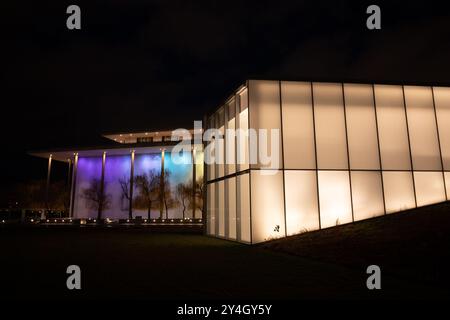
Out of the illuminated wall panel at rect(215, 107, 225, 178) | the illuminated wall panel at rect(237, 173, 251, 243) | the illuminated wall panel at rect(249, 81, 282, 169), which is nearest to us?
the illuminated wall panel at rect(237, 173, 251, 243)

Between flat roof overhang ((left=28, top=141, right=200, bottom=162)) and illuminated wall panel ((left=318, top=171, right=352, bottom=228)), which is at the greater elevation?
flat roof overhang ((left=28, top=141, right=200, bottom=162))

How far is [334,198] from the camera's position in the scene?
18188mm

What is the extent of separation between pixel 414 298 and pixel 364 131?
1377 cm

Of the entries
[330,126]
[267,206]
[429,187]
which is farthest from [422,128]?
[267,206]

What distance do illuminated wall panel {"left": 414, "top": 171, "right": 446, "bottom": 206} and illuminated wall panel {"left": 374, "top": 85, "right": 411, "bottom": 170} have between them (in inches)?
38.0

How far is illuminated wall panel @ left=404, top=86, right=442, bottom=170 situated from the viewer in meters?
19.3

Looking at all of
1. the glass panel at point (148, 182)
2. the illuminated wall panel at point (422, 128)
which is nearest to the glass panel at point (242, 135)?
the illuminated wall panel at point (422, 128)

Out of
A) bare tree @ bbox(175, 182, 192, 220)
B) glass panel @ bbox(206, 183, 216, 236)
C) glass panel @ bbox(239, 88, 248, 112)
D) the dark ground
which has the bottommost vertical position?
the dark ground

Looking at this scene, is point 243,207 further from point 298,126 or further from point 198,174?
point 198,174

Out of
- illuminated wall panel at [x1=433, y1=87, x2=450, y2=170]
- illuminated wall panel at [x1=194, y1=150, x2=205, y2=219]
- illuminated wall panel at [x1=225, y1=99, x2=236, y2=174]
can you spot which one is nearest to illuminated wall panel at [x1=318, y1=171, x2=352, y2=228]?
illuminated wall panel at [x1=225, y1=99, x2=236, y2=174]

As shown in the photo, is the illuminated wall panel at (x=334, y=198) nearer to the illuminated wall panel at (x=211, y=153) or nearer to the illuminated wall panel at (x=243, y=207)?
the illuminated wall panel at (x=243, y=207)

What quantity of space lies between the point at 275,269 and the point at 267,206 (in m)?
7.36

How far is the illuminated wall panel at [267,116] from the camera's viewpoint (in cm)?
1809

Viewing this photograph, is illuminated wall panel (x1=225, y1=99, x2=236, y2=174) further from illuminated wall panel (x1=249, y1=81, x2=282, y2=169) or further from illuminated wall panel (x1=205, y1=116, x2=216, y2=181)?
illuminated wall panel (x1=205, y1=116, x2=216, y2=181)
